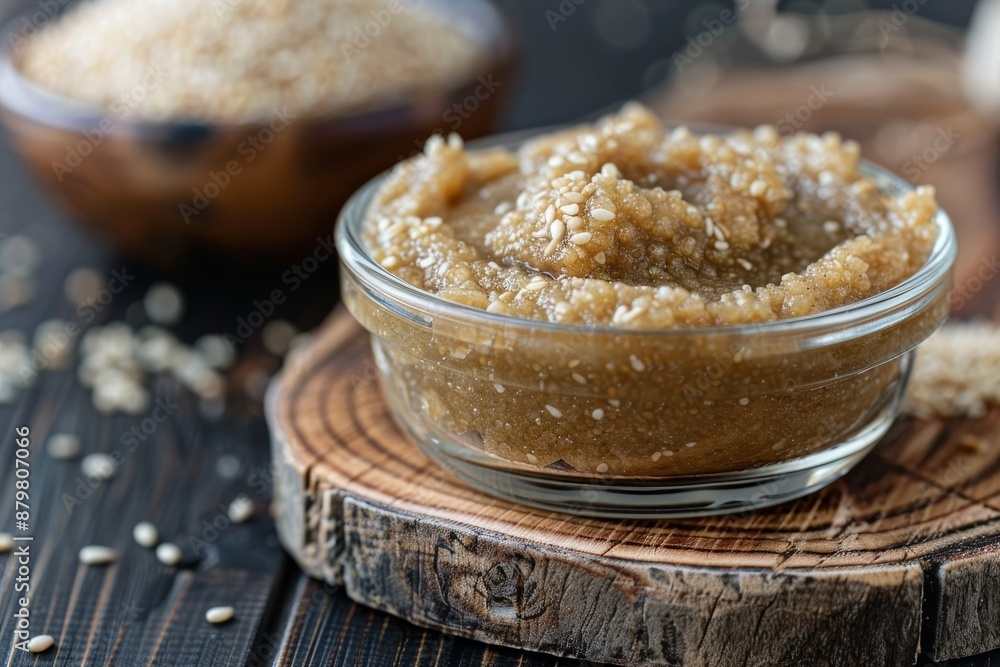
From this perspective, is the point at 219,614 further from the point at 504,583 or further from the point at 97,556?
the point at 504,583

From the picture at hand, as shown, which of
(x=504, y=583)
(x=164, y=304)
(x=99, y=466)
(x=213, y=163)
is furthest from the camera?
(x=164, y=304)

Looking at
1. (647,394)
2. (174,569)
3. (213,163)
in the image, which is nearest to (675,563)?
(647,394)

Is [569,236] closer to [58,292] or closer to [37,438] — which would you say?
[37,438]

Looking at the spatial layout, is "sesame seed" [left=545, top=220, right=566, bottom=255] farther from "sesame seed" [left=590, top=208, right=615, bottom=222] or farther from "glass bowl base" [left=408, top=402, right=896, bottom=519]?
"glass bowl base" [left=408, top=402, right=896, bottom=519]

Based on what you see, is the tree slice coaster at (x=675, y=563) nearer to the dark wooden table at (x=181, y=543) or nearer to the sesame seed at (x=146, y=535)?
the dark wooden table at (x=181, y=543)

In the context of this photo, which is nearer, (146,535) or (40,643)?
(40,643)

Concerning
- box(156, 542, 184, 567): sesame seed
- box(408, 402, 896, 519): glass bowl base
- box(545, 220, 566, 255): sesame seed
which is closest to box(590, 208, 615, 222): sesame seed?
box(545, 220, 566, 255): sesame seed

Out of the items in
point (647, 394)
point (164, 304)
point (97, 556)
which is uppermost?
point (647, 394)
